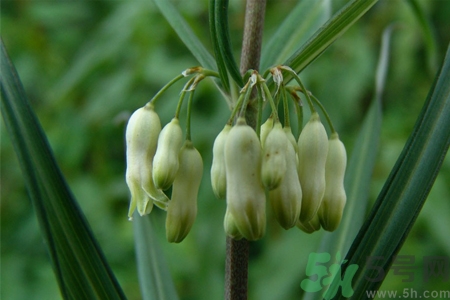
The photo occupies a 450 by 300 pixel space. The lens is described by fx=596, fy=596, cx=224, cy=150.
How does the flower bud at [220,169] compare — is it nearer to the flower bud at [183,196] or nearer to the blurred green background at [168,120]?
the flower bud at [183,196]

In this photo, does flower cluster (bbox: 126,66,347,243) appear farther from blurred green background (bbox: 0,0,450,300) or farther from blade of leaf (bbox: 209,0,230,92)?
blurred green background (bbox: 0,0,450,300)

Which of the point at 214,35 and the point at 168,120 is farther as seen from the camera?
the point at 168,120

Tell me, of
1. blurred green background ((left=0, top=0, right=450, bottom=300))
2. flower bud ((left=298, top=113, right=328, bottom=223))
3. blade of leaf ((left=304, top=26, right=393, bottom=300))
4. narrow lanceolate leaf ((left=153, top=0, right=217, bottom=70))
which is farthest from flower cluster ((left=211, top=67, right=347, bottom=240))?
blurred green background ((left=0, top=0, right=450, bottom=300))

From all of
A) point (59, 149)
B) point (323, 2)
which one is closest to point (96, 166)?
point (59, 149)

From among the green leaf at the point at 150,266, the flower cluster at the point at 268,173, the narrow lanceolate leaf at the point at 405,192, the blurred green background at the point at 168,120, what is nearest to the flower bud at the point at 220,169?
the flower cluster at the point at 268,173

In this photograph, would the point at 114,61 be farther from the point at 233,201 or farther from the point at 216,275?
the point at 233,201

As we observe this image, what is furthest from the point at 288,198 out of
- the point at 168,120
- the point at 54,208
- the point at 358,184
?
the point at 168,120

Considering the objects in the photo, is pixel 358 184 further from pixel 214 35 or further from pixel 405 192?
pixel 214 35
